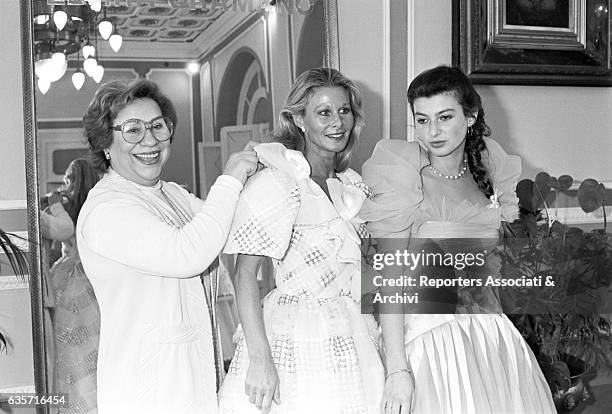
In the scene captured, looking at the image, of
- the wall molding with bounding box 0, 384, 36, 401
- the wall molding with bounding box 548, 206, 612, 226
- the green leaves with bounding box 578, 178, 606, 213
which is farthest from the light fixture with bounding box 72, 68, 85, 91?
the wall molding with bounding box 548, 206, 612, 226

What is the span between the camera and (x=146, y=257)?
1774 millimetres

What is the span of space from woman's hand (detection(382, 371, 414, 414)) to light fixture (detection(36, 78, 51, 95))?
1.44 metres

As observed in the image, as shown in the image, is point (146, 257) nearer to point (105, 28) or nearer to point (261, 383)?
point (261, 383)

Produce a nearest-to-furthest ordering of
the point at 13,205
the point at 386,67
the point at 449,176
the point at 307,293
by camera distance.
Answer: the point at 307,293 → the point at 449,176 → the point at 13,205 → the point at 386,67

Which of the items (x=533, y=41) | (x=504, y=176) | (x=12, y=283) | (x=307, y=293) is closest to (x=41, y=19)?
(x=12, y=283)

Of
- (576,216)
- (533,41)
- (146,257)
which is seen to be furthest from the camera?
(576,216)

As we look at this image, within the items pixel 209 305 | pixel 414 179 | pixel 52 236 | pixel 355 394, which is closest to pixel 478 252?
pixel 414 179

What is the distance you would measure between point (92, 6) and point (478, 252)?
147cm

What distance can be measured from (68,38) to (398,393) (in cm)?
156

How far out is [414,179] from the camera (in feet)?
6.40

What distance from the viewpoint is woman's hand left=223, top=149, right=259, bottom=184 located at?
186 cm

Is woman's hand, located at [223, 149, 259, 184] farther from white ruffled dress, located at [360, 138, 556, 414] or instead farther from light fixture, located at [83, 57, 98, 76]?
light fixture, located at [83, 57, 98, 76]

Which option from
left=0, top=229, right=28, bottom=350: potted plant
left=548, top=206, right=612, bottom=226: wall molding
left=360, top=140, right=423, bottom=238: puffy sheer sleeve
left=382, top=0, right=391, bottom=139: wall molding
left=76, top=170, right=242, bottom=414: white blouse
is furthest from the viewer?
left=548, top=206, right=612, bottom=226: wall molding

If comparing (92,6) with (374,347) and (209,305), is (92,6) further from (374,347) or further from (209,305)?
(374,347)
